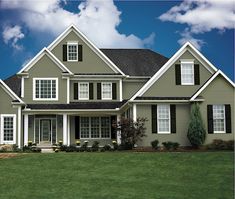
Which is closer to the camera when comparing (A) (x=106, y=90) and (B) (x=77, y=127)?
(B) (x=77, y=127)

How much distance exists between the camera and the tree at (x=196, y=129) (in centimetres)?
2752

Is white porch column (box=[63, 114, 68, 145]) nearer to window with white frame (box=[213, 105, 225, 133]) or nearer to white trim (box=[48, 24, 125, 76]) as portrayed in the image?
white trim (box=[48, 24, 125, 76])

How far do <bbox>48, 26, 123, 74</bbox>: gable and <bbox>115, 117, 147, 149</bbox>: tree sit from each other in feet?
23.4

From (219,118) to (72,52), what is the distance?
1225cm

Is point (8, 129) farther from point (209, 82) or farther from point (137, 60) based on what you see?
point (209, 82)

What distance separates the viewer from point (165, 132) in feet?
92.5

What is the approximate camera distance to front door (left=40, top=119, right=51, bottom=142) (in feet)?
108

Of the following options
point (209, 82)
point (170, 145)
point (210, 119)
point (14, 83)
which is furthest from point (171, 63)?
point (14, 83)

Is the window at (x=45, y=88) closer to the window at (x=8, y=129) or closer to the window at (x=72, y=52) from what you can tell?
the window at (x=72, y=52)

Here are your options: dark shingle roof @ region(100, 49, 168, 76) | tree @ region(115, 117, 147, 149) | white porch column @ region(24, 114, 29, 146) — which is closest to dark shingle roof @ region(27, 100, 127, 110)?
white porch column @ region(24, 114, 29, 146)

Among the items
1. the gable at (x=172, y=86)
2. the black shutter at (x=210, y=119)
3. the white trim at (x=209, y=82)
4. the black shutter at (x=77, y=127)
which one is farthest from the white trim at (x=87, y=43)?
the black shutter at (x=210, y=119)

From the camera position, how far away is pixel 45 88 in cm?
3294

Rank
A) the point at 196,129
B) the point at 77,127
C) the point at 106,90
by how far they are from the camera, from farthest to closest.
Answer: the point at 106,90 < the point at 77,127 < the point at 196,129

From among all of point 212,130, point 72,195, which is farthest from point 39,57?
point 72,195
